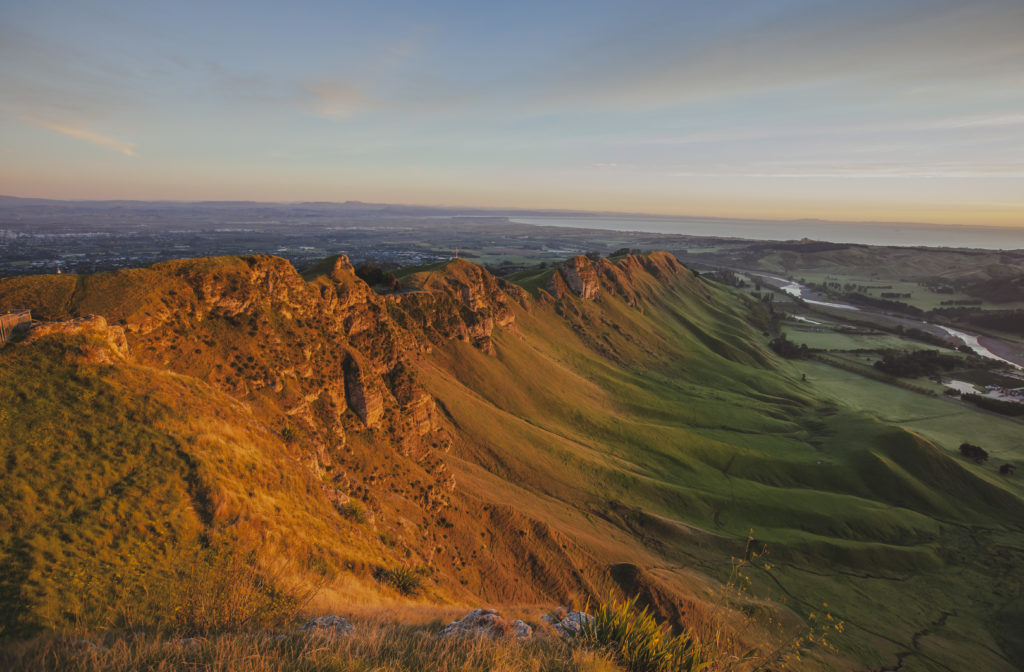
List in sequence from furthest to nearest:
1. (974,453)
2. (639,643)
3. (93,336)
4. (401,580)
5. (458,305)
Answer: (974,453) → (458,305) → (93,336) → (401,580) → (639,643)

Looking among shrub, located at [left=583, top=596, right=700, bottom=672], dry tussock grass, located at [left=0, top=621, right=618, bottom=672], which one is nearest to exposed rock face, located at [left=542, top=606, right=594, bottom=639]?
shrub, located at [left=583, top=596, right=700, bottom=672]

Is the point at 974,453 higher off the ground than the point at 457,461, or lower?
lower

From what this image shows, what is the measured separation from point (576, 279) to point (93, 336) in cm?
10562

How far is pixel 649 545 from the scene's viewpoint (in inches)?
1853

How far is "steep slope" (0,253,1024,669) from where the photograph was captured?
1833cm

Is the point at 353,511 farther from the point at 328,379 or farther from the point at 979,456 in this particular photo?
the point at 979,456

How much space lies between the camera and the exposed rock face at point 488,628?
1130 cm

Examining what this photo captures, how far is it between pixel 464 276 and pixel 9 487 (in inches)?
2793

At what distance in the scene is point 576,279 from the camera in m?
Result: 119

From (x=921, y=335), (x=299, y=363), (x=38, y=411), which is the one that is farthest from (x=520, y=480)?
(x=921, y=335)

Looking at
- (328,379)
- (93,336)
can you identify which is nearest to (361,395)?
(328,379)

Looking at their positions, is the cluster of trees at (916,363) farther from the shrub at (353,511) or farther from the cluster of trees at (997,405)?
the shrub at (353,511)

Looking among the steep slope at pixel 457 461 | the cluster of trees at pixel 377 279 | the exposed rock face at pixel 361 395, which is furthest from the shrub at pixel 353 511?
the cluster of trees at pixel 377 279

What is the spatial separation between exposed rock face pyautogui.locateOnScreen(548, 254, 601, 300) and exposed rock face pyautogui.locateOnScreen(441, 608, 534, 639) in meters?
105
